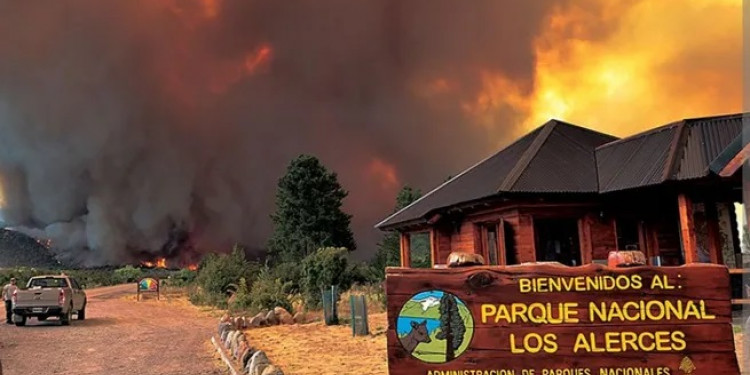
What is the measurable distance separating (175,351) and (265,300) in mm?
7515

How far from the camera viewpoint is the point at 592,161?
16.4 metres

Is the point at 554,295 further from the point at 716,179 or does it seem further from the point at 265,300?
the point at 265,300

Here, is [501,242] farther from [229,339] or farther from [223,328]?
[223,328]

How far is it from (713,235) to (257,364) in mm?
11354

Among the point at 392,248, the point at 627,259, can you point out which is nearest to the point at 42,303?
the point at 627,259

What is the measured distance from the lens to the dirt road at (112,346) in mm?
11086

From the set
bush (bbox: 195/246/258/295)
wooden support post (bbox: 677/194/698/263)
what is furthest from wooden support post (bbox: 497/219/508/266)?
bush (bbox: 195/246/258/295)

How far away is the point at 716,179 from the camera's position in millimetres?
11695

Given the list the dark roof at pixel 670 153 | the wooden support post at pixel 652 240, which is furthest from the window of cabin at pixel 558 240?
the dark roof at pixel 670 153

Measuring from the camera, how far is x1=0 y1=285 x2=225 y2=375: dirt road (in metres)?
11.1

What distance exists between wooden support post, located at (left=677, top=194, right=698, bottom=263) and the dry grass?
279 inches

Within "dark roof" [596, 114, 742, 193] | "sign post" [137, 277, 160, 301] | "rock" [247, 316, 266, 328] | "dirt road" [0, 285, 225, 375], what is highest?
"dark roof" [596, 114, 742, 193]

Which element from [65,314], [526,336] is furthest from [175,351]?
[526,336]

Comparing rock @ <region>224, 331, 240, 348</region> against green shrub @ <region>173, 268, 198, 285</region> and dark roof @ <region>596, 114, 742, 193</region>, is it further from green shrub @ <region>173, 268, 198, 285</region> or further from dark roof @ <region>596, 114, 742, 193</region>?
green shrub @ <region>173, 268, 198, 285</region>
